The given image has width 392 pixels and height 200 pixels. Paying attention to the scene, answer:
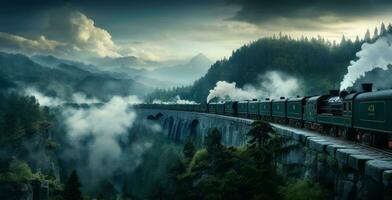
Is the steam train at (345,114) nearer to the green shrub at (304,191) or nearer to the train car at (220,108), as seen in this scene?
the green shrub at (304,191)

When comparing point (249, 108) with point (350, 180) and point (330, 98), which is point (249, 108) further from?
point (350, 180)

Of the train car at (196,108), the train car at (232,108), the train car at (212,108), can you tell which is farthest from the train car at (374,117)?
the train car at (196,108)

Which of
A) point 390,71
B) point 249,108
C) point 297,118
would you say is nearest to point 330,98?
point 297,118

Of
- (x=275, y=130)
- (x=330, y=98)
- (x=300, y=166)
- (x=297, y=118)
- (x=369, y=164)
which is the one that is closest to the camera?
(x=369, y=164)

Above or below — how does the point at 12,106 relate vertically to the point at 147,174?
above

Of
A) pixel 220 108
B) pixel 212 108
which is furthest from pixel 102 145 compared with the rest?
pixel 220 108

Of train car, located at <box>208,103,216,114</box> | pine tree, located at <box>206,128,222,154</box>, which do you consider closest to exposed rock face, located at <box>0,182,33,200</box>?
train car, located at <box>208,103,216,114</box>

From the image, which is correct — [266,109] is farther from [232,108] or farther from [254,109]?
[232,108]
